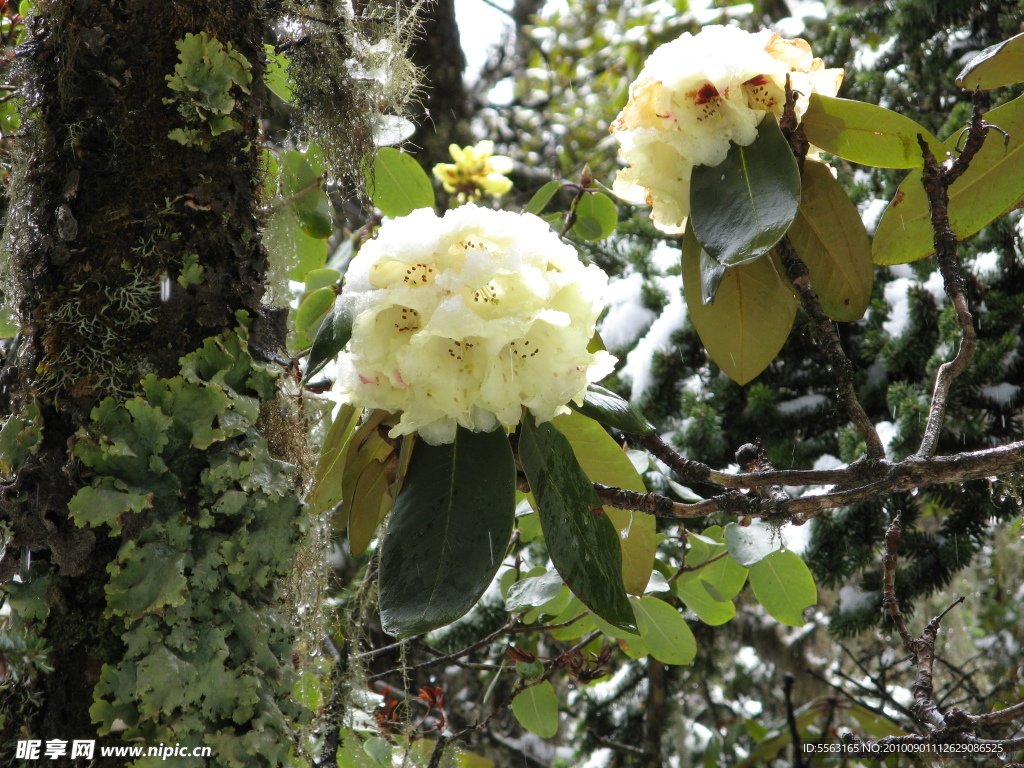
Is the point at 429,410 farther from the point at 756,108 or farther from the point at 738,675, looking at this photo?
the point at 738,675

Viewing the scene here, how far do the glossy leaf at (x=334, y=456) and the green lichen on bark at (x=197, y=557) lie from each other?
145 millimetres

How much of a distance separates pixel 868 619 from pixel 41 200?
5.32 ft

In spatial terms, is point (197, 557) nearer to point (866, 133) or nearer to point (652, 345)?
point (866, 133)

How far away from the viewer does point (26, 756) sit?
2.26 ft

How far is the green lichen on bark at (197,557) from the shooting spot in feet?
2.31

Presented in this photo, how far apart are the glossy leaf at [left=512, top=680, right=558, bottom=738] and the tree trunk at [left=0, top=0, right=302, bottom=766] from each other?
834 mm

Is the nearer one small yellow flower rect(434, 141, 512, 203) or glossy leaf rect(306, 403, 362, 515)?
glossy leaf rect(306, 403, 362, 515)

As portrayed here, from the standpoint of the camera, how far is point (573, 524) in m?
0.84

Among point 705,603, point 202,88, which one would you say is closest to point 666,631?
point 705,603

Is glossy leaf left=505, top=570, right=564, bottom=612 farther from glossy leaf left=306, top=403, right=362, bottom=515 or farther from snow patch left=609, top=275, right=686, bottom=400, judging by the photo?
snow patch left=609, top=275, right=686, bottom=400

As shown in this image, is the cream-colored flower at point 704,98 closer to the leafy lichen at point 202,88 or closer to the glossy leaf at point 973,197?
the glossy leaf at point 973,197

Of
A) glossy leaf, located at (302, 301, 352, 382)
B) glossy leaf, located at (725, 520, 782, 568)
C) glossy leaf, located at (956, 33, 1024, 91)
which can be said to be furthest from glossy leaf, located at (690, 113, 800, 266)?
glossy leaf, located at (725, 520, 782, 568)

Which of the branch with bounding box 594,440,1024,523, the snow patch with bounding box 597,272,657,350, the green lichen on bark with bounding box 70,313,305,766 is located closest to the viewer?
the green lichen on bark with bounding box 70,313,305,766

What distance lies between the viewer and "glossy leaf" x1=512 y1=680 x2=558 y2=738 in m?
1.52
